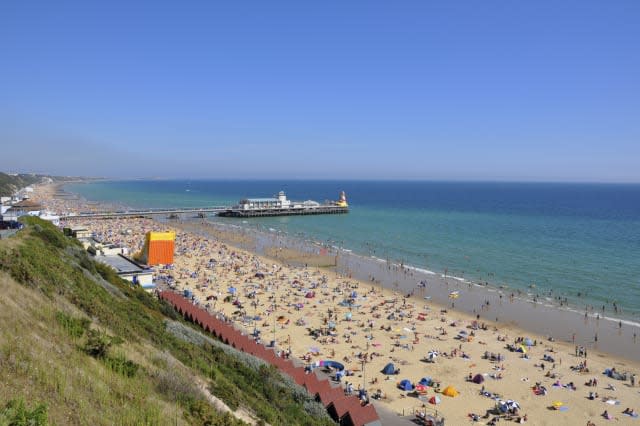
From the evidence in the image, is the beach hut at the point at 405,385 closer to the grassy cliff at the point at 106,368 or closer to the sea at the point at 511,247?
the grassy cliff at the point at 106,368

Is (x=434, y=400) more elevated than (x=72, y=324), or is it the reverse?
(x=72, y=324)

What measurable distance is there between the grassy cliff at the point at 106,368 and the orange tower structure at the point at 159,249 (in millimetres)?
23412

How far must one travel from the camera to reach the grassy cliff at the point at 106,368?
6.45 meters

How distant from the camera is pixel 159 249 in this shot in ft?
133

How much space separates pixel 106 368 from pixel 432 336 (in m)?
22.2

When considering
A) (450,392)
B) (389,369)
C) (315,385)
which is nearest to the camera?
(315,385)

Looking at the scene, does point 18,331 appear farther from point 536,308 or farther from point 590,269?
point 590,269

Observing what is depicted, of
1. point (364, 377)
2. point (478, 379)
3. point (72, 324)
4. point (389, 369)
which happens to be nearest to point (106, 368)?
point (72, 324)

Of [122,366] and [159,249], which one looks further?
[159,249]

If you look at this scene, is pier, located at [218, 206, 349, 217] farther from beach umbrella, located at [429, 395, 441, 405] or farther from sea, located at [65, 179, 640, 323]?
beach umbrella, located at [429, 395, 441, 405]

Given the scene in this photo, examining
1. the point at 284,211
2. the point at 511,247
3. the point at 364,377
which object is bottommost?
the point at 364,377

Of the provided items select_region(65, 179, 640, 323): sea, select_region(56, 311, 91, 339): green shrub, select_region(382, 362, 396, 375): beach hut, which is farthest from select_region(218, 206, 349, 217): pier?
select_region(56, 311, 91, 339): green shrub

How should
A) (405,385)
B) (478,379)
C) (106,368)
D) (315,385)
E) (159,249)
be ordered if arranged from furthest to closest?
(159,249)
(478,379)
(405,385)
(315,385)
(106,368)

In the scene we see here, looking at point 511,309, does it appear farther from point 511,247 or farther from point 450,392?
point 511,247
